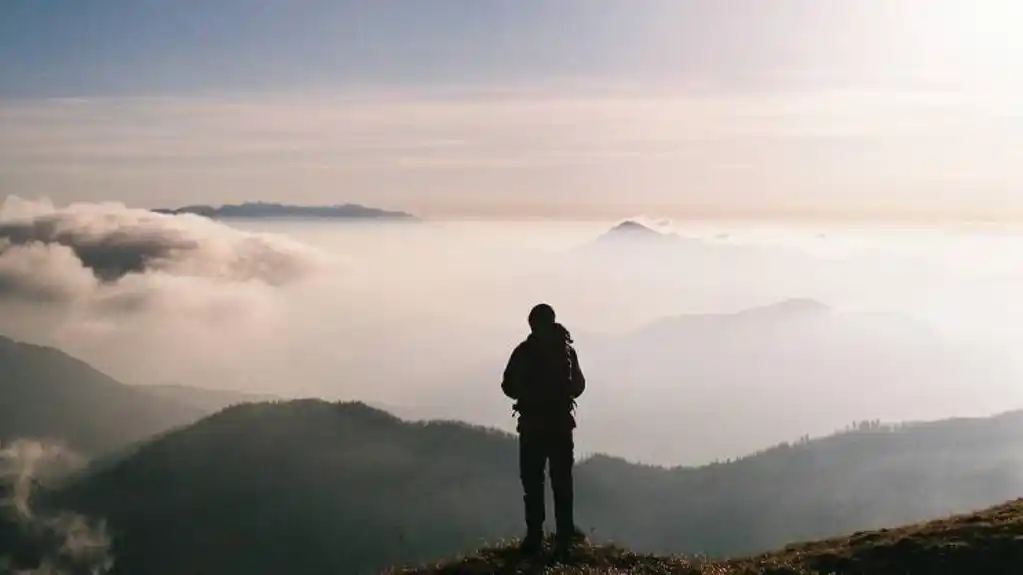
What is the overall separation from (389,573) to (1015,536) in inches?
490

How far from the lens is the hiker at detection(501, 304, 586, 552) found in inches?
742

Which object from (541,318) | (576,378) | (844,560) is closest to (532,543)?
(576,378)

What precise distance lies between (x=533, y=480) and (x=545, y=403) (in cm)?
163

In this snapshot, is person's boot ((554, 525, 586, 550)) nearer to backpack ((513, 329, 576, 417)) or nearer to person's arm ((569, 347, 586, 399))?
backpack ((513, 329, 576, 417))

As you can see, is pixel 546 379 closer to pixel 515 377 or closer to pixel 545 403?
pixel 545 403

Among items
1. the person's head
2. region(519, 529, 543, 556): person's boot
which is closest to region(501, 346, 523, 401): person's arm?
the person's head

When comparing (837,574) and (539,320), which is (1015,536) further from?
(539,320)

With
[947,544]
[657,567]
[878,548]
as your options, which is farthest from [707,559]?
[947,544]

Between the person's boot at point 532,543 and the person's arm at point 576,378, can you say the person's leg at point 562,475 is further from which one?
the person's arm at point 576,378

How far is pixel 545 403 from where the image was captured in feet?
Answer: 61.9

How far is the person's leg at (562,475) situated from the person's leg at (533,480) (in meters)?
0.26

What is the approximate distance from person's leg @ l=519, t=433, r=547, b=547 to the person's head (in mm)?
2272

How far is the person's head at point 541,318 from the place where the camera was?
1881cm

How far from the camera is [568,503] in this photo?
19031 mm
